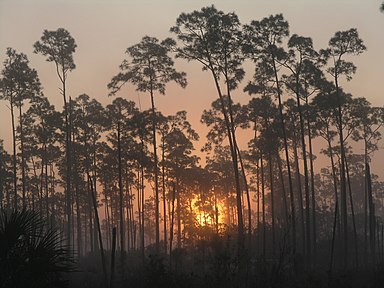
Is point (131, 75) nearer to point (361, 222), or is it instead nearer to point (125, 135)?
point (125, 135)

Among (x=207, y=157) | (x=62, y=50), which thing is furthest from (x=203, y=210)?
(x=62, y=50)

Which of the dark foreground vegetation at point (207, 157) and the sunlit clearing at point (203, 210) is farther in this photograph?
the sunlit clearing at point (203, 210)

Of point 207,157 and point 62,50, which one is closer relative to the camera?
point 62,50

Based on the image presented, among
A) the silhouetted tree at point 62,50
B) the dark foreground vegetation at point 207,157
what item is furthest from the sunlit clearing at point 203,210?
the silhouetted tree at point 62,50

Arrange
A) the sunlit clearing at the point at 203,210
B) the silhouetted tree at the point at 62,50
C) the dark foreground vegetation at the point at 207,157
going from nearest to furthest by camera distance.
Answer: the dark foreground vegetation at the point at 207,157 → the silhouetted tree at the point at 62,50 → the sunlit clearing at the point at 203,210

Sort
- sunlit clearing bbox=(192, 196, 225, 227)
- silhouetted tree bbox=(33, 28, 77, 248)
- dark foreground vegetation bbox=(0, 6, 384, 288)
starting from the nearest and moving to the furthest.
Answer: dark foreground vegetation bbox=(0, 6, 384, 288), silhouetted tree bbox=(33, 28, 77, 248), sunlit clearing bbox=(192, 196, 225, 227)

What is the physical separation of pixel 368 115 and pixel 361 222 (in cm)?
3215

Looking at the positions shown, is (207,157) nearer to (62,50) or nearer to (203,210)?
(203,210)

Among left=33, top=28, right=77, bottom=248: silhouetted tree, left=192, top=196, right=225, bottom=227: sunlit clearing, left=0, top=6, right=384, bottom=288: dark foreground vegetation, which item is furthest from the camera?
left=192, top=196, right=225, bottom=227: sunlit clearing

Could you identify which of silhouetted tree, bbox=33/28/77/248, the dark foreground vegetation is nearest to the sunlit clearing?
the dark foreground vegetation

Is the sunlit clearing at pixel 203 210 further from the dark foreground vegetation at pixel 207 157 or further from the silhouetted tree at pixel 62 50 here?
the silhouetted tree at pixel 62 50

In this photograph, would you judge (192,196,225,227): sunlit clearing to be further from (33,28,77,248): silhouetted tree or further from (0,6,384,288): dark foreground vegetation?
(33,28,77,248): silhouetted tree

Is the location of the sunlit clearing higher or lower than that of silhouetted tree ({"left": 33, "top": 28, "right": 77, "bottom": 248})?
lower

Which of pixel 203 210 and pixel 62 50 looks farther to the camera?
pixel 203 210
